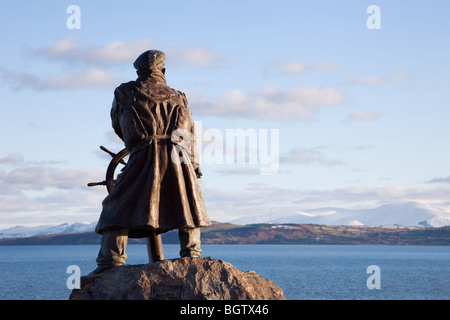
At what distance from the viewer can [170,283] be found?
33.1 feet

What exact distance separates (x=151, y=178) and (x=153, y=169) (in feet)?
0.41

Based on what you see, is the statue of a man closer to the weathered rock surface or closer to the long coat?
the long coat

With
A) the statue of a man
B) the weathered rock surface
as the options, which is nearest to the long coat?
the statue of a man

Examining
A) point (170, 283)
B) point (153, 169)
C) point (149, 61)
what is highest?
point (149, 61)

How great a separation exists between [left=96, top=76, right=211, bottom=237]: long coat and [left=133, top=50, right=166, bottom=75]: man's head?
25 centimetres

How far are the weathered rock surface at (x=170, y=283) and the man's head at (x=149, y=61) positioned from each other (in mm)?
2812

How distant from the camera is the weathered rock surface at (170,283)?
9.99 m

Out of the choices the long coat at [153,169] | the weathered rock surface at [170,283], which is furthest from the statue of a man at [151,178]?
the weathered rock surface at [170,283]

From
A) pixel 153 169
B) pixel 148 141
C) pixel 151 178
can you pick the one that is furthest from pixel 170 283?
pixel 148 141

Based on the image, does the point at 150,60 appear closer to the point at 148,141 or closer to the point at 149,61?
the point at 149,61

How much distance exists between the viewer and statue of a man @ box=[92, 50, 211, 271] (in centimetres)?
1057
